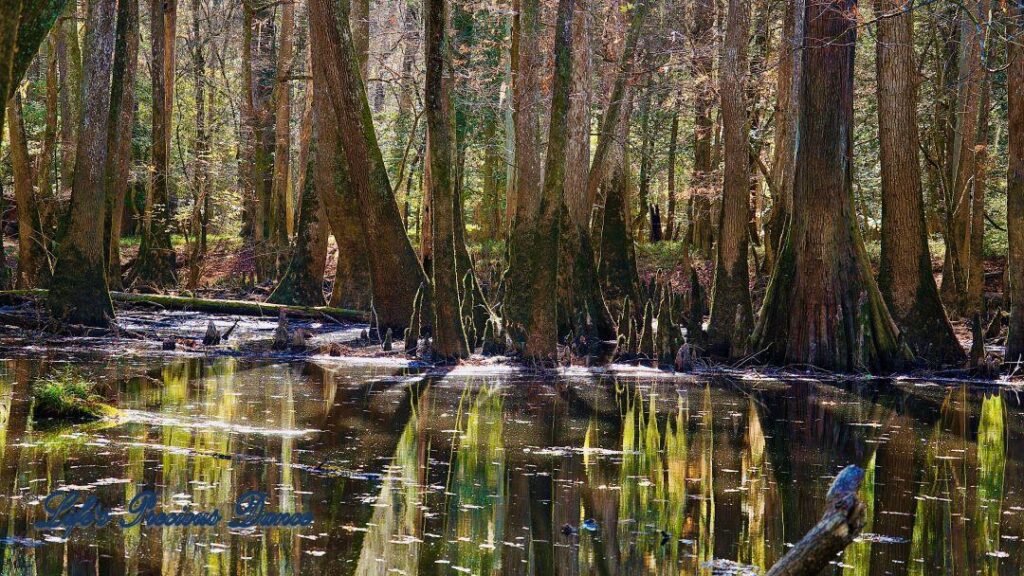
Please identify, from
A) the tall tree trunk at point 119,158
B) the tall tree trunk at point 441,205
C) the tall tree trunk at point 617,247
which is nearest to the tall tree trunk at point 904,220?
the tall tree trunk at point 617,247

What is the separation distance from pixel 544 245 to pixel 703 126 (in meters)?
16.5

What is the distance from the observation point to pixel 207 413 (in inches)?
378

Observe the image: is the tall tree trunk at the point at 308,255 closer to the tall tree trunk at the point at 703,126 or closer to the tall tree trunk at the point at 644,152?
the tall tree trunk at the point at 703,126

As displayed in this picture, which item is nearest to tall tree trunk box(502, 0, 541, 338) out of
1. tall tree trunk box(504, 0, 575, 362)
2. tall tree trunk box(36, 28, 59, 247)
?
tall tree trunk box(504, 0, 575, 362)

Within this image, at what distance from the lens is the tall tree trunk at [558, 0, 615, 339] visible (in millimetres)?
17562

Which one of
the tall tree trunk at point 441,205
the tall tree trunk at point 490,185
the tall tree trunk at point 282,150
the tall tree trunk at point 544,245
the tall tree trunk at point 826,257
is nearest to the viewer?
the tall tree trunk at point 441,205

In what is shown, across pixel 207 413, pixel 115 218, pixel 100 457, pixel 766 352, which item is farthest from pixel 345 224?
pixel 100 457

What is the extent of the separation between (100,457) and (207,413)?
2.30 m

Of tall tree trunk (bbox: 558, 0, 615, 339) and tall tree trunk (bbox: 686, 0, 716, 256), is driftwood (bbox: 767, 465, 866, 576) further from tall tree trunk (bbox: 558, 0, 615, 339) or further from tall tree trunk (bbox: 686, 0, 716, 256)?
tall tree trunk (bbox: 686, 0, 716, 256)

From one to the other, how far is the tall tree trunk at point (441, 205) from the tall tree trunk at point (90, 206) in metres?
4.91

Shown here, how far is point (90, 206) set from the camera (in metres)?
15.9

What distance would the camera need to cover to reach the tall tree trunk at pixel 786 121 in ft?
57.2

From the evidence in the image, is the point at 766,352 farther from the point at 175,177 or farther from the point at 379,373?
the point at 175,177

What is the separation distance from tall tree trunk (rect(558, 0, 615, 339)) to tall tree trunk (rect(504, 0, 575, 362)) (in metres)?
1.86
